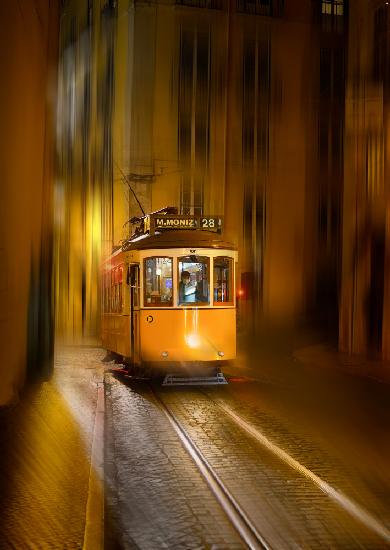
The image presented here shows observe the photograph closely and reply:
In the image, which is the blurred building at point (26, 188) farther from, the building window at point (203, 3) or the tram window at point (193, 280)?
the building window at point (203, 3)

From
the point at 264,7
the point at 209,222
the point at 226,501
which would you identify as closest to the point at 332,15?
the point at 264,7

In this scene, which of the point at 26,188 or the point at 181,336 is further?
the point at 181,336

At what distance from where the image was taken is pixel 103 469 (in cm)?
753

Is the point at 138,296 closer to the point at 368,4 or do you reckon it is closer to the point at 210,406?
the point at 210,406

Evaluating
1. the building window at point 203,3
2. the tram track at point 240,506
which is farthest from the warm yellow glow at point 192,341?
the building window at point 203,3

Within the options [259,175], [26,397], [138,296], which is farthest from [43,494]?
[259,175]

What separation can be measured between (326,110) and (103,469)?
26.5 m

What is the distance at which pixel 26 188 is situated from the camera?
519 inches

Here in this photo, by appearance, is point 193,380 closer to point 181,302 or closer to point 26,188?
point 181,302

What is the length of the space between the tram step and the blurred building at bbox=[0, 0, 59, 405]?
9.24 ft

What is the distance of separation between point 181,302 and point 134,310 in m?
1.13

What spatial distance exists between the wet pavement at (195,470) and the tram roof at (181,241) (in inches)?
118

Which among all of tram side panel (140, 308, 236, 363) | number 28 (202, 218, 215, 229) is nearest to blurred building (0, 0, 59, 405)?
tram side panel (140, 308, 236, 363)

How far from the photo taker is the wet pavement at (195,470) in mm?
5453
